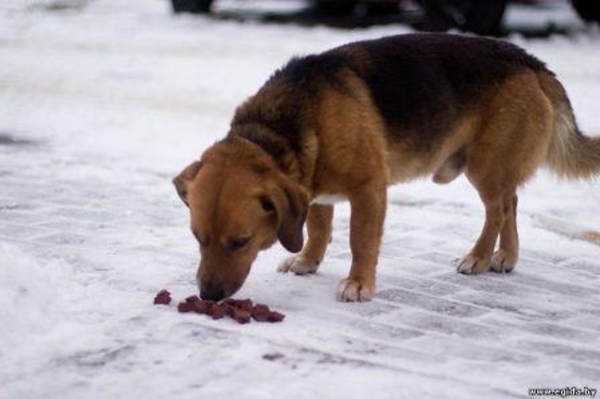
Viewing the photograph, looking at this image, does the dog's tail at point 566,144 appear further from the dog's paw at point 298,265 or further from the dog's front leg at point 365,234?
the dog's paw at point 298,265

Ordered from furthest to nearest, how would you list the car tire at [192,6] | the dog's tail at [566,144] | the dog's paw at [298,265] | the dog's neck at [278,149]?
the car tire at [192,6] < the dog's tail at [566,144] < the dog's paw at [298,265] < the dog's neck at [278,149]

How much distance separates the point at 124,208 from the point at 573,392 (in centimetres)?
384

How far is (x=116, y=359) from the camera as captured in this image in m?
3.47

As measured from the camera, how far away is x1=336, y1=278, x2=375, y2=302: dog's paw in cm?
452

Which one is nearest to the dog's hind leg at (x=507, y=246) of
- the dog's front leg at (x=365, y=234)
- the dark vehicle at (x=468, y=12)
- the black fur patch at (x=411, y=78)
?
the black fur patch at (x=411, y=78)

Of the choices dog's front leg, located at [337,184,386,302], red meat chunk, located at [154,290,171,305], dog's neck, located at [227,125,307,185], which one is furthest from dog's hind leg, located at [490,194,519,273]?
red meat chunk, located at [154,290,171,305]

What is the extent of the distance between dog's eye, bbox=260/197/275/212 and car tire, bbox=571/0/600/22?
13.8m

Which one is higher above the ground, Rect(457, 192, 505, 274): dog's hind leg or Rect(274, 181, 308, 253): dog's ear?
Rect(274, 181, 308, 253): dog's ear

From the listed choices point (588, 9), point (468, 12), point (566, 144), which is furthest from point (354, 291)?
point (588, 9)

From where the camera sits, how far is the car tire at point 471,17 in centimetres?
1483

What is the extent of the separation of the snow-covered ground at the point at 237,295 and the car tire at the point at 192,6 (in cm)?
855

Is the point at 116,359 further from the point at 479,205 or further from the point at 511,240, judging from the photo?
the point at 479,205

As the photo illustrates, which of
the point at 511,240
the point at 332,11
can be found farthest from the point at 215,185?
the point at 332,11

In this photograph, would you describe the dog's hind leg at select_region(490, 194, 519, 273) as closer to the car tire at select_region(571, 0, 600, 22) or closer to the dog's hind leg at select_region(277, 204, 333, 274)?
the dog's hind leg at select_region(277, 204, 333, 274)
